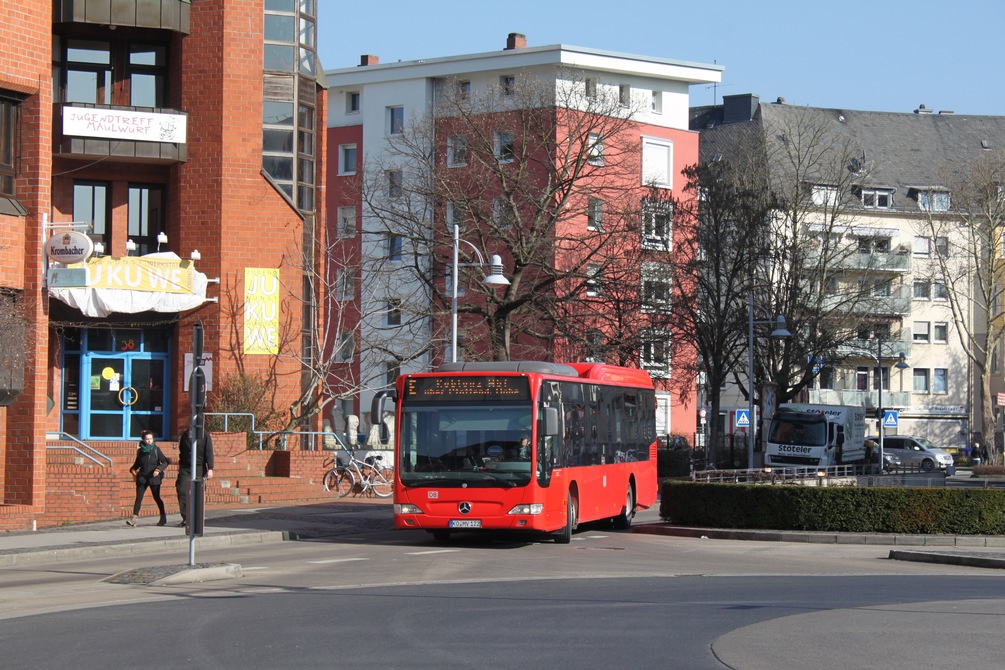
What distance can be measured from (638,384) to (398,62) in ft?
142

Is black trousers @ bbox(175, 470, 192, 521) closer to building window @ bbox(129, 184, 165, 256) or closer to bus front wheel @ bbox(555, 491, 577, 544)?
bus front wheel @ bbox(555, 491, 577, 544)

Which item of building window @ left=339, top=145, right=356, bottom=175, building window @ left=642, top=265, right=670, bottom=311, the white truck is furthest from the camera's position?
building window @ left=339, top=145, right=356, bottom=175

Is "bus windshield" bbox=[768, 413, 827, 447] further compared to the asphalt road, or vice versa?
"bus windshield" bbox=[768, 413, 827, 447]

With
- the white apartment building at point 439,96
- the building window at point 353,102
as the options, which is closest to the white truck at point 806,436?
the white apartment building at point 439,96

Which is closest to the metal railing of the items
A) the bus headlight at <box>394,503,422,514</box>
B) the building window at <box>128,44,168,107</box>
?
the bus headlight at <box>394,503,422,514</box>

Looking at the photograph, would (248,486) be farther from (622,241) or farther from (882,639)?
(882,639)

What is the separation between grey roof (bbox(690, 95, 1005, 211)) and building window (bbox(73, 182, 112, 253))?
55.4 m

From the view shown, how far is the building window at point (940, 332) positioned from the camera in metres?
89.0

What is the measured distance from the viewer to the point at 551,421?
866 inches

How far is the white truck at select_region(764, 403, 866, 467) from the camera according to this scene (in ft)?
177

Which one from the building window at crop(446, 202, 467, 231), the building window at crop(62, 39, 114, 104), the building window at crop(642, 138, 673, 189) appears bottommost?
the building window at crop(446, 202, 467, 231)

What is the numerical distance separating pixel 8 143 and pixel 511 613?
17.1m

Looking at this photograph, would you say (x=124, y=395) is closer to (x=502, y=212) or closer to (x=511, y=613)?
(x=502, y=212)

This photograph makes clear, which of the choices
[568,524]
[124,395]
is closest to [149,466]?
[568,524]
